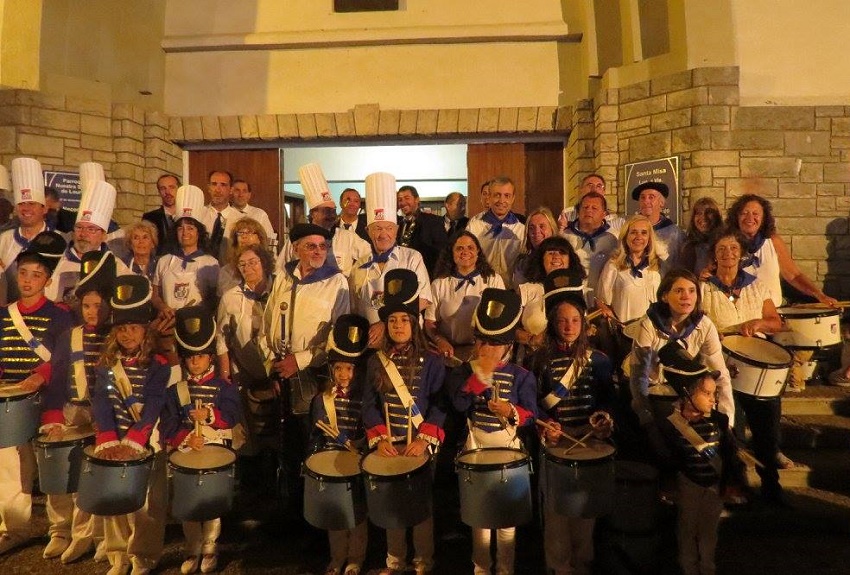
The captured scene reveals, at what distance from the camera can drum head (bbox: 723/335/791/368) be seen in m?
4.18

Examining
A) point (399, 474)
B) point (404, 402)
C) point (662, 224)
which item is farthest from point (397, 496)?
point (662, 224)

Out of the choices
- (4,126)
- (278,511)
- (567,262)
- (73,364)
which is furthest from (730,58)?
(4,126)

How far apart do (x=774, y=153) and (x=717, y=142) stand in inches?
24.0

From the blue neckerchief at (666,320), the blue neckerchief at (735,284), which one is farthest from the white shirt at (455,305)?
the blue neckerchief at (735,284)

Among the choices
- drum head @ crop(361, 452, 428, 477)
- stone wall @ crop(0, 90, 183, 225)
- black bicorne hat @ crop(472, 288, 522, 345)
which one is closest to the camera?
drum head @ crop(361, 452, 428, 477)

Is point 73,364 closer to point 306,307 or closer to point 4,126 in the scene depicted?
point 306,307

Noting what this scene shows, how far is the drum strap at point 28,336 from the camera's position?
458 cm

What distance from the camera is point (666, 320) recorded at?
4145 millimetres

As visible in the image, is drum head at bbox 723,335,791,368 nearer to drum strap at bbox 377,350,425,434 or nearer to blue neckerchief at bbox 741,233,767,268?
blue neckerchief at bbox 741,233,767,268

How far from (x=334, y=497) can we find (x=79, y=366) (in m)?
1.91

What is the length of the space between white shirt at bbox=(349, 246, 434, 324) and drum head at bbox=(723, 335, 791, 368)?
78.9 inches

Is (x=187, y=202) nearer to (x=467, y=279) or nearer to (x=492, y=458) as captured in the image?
(x=467, y=279)

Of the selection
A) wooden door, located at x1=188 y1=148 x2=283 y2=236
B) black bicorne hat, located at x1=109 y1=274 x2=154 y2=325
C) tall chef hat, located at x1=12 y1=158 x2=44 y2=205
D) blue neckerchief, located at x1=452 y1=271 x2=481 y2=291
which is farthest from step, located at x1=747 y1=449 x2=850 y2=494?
wooden door, located at x1=188 y1=148 x2=283 y2=236

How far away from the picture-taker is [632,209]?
25.8ft
